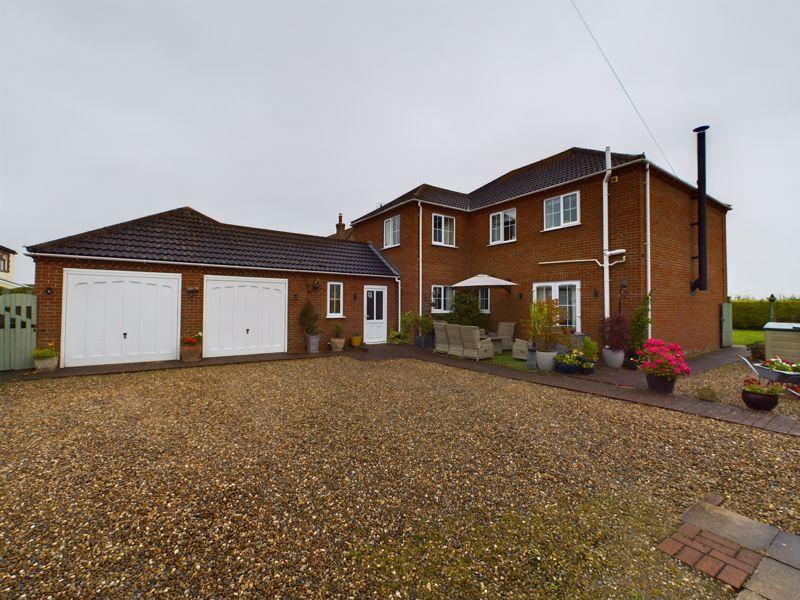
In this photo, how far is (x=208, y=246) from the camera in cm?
1168

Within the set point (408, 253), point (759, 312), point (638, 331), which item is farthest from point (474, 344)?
point (759, 312)

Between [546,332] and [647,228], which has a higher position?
[647,228]

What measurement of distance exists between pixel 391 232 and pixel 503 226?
5.49m

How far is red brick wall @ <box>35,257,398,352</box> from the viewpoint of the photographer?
8922 mm

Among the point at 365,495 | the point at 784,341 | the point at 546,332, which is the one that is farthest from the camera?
the point at 546,332

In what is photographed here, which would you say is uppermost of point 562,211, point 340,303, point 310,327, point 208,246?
point 562,211

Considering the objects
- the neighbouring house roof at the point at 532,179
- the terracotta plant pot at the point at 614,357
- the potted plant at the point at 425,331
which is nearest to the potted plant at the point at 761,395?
the terracotta plant pot at the point at 614,357

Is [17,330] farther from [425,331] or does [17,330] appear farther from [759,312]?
[759,312]

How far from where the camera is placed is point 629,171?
9953mm

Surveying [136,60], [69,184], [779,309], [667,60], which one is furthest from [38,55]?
[779,309]

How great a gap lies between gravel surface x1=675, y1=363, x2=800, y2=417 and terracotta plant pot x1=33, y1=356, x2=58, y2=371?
15756 millimetres

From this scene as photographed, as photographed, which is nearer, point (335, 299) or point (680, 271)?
point (680, 271)

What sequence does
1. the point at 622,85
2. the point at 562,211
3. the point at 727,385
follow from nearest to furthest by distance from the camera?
the point at 727,385, the point at 622,85, the point at 562,211

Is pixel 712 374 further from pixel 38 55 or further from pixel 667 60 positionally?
pixel 38 55
